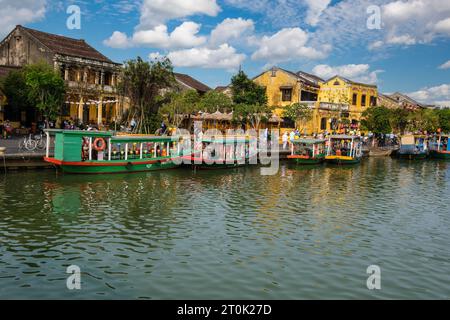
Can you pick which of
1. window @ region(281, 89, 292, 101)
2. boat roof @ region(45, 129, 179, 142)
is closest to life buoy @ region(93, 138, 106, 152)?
boat roof @ region(45, 129, 179, 142)

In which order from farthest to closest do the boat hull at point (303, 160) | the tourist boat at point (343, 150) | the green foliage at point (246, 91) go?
the green foliage at point (246, 91) < the tourist boat at point (343, 150) < the boat hull at point (303, 160)

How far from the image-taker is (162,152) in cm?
3033

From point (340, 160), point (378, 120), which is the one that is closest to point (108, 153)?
point (340, 160)

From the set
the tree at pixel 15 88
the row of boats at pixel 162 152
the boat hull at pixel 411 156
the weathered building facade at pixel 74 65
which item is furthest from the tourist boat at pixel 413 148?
the tree at pixel 15 88

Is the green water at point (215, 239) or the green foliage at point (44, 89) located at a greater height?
the green foliage at point (44, 89)

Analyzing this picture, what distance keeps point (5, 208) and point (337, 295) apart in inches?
493

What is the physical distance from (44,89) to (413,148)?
36.5 meters

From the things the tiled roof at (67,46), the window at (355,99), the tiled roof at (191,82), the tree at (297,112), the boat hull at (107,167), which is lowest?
the boat hull at (107,167)

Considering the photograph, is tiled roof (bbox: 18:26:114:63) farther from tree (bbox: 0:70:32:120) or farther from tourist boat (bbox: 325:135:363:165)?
tourist boat (bbox: 325:135:363:165)

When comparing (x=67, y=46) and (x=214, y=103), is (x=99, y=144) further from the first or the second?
(x=67, y=46)

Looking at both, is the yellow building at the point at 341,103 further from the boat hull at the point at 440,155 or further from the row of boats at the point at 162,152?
the row of boats at the point at 162,152

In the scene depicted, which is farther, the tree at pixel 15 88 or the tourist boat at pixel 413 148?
the tourist boat at pixel 413 148

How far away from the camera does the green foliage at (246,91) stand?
5275cm

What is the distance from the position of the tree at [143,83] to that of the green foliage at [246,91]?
15.3m
